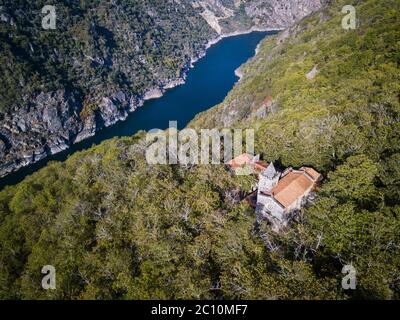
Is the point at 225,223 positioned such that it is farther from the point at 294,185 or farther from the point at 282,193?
the point at 294,185

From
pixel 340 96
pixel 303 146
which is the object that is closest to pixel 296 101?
pixel 340 96

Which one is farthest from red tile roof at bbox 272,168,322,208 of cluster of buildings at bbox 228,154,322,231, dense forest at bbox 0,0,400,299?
dense forest at bbox 0,0,400,299

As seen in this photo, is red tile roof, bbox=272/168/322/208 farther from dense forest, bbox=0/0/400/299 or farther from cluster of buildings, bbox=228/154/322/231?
dense forest, bbox=0/0/400/299

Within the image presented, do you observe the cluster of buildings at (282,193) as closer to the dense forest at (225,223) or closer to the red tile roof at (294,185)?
the red tile roof at (294,185)

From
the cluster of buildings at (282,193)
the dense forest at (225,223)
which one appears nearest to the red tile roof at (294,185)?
the cluster of buildings at (282,193)

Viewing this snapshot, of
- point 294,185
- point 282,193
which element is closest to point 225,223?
point 282,193

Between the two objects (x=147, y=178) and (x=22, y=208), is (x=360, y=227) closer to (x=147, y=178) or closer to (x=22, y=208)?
(x=147, y=178)
